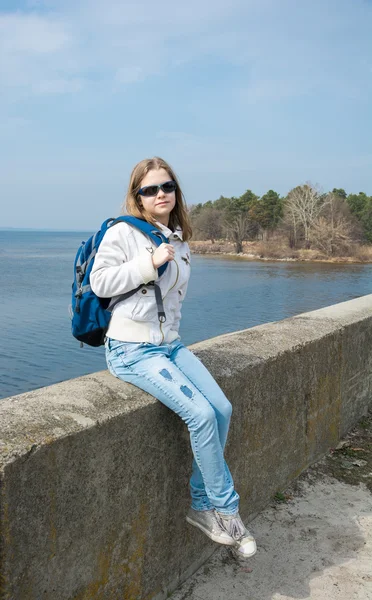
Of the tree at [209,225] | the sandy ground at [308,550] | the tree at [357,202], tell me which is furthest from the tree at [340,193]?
the sandy ground at [308,550]

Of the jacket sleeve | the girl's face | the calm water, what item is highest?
the girl's face

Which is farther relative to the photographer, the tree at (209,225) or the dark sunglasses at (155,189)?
the tree at (209,225)

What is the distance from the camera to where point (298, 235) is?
3130 inches

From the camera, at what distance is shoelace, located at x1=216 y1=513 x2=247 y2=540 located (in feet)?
7.87

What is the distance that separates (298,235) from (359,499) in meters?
77.8

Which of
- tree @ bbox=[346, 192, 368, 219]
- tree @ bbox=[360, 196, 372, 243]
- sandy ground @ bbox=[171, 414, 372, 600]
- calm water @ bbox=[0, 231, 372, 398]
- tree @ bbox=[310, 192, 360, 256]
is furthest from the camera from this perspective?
tree @ bbox=[346, 192, 368, 219]

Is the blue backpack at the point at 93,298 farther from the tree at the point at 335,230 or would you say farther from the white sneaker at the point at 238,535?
the tree at the point at 335,230

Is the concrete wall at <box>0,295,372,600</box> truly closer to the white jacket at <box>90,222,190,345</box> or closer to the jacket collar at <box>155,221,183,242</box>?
the white jacket at <box>90,222,190,345</box>

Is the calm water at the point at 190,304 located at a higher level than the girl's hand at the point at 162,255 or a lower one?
lower

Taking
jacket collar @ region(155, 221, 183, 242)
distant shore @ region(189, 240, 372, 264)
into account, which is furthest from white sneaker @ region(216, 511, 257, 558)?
distant shore @ region(189, 240, 372, 264)

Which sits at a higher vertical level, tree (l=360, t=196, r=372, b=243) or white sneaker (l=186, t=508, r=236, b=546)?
tree (l=360, t=196, r=372, b=243)

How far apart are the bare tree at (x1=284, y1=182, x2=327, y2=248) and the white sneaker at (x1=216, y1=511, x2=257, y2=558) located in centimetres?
7746

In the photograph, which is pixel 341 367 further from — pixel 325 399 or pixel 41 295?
pixel 41 295

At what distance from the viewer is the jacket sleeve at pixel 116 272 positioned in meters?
2.50
